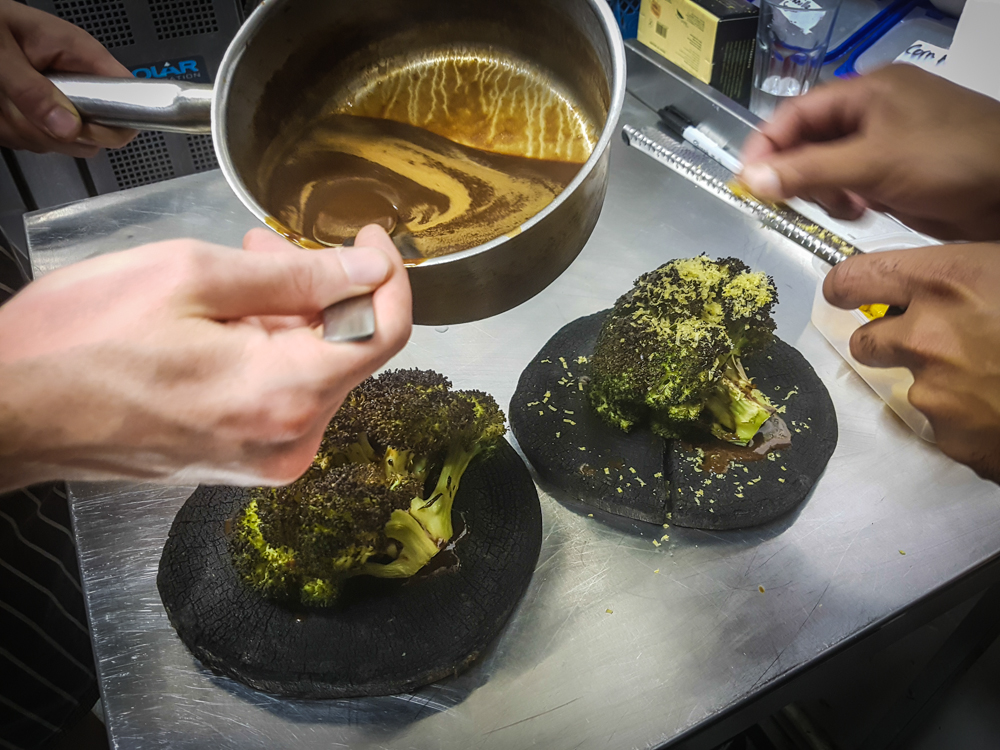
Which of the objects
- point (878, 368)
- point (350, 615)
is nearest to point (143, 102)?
point (350, 615)

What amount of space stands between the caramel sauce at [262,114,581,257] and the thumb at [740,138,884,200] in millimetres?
227

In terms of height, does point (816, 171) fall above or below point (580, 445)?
above

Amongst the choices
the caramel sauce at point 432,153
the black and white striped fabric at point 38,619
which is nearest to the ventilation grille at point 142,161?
the black and white striped fabric at point 38,619

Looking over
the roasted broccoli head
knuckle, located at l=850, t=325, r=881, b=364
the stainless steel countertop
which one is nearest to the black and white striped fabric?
the stainless steel countertop

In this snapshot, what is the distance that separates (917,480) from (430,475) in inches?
30.0

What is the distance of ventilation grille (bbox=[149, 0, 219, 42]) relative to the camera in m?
1.37

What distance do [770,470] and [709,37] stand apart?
102cm

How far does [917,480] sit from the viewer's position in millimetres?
1098

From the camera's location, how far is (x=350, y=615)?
2.98ft

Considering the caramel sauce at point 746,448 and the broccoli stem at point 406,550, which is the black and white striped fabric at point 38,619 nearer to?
the broccoli stem at point 406,550

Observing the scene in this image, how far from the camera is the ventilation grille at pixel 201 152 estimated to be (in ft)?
5.30

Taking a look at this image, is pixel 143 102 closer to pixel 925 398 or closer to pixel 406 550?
pixel 406 550

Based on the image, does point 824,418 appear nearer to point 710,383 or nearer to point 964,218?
point 710,383

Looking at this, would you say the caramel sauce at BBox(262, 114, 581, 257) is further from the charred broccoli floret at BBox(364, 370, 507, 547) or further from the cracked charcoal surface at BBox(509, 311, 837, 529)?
Answer: the cracked charcoal surface at BBox(509, 311, 837, 529)
